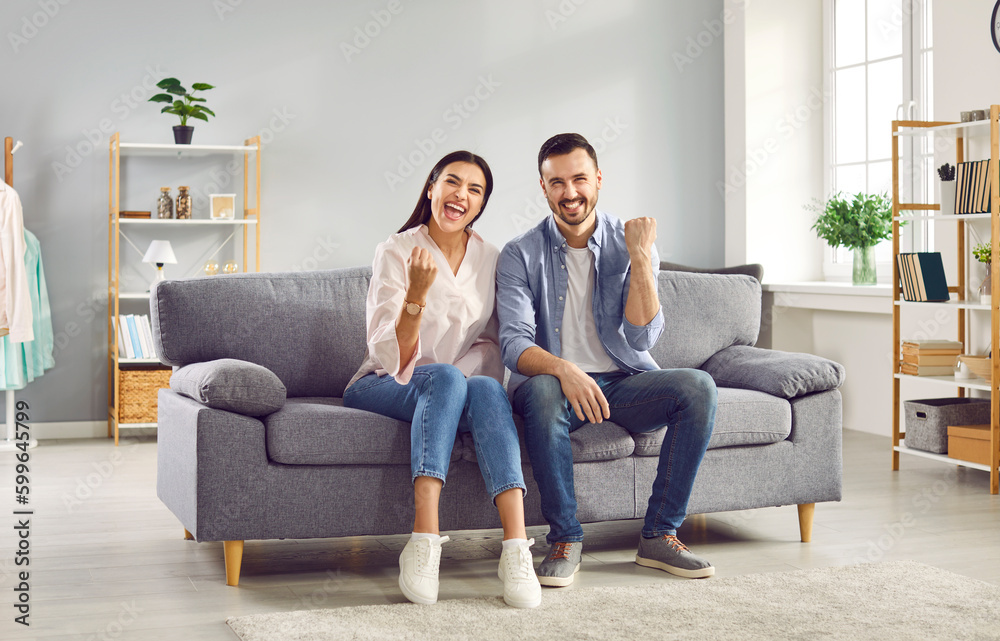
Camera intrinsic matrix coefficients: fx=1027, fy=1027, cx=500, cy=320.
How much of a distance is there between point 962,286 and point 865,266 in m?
0.91

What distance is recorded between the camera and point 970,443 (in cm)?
396

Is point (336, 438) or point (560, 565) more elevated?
point (336, 438)

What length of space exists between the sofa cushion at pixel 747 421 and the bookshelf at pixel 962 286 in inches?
51.4

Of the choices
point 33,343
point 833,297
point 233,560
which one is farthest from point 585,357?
point 33,343

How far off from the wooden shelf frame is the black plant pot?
0.13 ft

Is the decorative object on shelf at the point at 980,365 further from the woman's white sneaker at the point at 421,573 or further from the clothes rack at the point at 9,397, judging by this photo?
the clothes rack at the point at 9,397

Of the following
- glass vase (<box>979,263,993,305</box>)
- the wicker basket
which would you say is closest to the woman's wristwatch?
glass vase (<box>979,263,993,305</box>)

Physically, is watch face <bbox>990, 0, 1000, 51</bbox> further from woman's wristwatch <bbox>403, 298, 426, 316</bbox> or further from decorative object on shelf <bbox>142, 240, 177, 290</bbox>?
decorative object on shelf <bbox>142, 240, 177, 290</bbox>

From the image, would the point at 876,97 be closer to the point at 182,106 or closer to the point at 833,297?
the point at 833,297

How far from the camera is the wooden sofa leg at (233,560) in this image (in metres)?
2.54

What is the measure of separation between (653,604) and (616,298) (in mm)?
827

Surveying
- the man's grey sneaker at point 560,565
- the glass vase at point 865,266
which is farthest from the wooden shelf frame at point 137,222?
the glass vase at point 865,266

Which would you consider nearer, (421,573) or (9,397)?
(421,573)

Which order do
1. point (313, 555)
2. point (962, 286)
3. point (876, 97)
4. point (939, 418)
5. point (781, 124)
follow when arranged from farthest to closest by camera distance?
1. point (781, 124)
2. point (876, 97)
3. point (962, 286)
4. point (939, 418)
5. point (313, 555)
